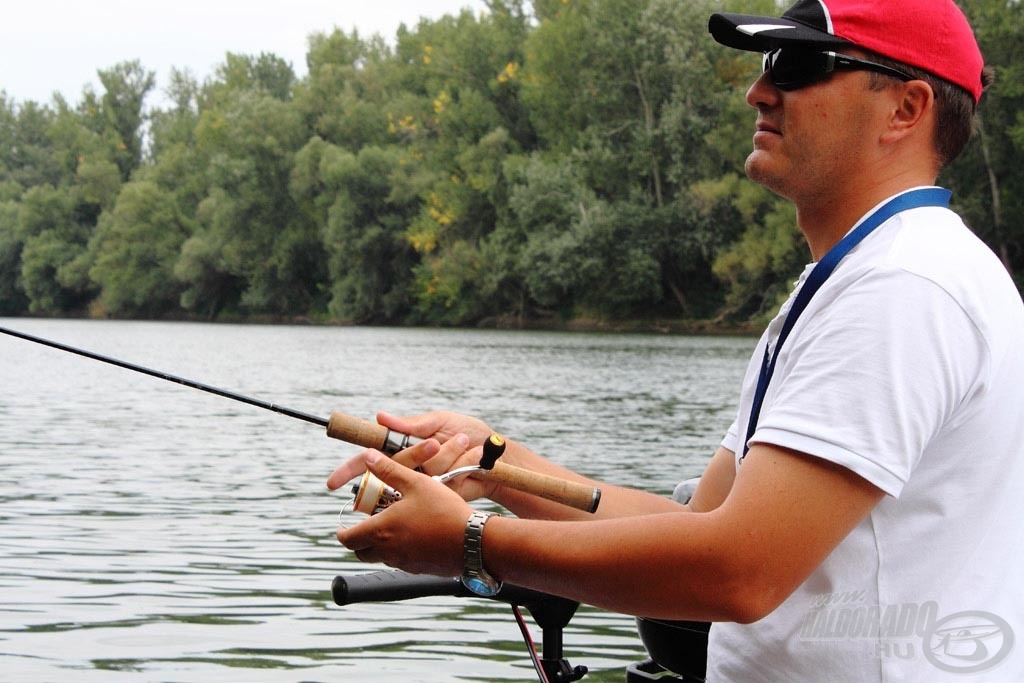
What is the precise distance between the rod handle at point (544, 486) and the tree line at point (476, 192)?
48228mm

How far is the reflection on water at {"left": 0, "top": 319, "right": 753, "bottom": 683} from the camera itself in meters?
7.28

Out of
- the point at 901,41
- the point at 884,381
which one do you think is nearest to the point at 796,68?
the point at 901,41

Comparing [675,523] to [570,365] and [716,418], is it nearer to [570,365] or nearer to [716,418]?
[716,418]

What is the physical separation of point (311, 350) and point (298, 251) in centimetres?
3461

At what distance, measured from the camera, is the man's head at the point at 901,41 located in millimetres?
1963

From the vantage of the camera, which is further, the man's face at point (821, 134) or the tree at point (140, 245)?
the tree at point (140, 245)

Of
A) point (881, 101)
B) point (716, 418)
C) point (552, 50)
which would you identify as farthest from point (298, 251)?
point (881, 101)

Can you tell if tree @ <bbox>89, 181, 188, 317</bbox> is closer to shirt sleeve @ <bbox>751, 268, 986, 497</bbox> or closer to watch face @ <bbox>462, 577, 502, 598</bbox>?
watch face @ <bbox>462, 577, 502, 598</bbox>

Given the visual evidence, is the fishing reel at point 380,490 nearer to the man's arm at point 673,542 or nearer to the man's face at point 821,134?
the man's arm at point 673,542

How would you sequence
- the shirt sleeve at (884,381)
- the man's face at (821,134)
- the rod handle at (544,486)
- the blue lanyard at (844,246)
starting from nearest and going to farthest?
the shirt sleeve at (884,381) → the blue lanyard at (844,246) → the man's face at (821,134) → the rod handle at (544,486)

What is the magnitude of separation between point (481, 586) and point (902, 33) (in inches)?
36.5

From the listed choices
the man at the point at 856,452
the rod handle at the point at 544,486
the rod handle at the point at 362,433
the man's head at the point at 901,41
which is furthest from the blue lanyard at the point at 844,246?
the rod handle at the point at 362,433

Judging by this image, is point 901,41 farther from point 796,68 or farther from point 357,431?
point 357,431

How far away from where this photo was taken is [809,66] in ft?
6.56
